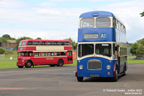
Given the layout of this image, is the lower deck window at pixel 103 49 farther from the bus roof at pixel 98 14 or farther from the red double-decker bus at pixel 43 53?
the red double-decker bus at pixel 43 53

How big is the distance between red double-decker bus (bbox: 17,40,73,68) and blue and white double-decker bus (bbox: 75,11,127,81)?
21.5 m

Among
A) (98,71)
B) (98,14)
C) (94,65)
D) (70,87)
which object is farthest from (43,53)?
(70,87)

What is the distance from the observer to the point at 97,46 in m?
16.6

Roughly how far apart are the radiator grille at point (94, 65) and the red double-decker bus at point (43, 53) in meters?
21.8

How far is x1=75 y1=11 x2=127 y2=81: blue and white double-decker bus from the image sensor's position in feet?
54.0

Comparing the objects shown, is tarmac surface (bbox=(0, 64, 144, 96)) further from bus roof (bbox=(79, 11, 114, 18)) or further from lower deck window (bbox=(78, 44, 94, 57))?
bus roof (bbox=(79, 11, 114, 18))

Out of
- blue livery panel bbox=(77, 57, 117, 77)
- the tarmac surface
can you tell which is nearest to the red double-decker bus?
the tarmac surface

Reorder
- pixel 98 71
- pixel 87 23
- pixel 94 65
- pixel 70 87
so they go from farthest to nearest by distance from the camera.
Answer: pixel 87 23 < pixel 94 65 < pixel 98 71 < pixel 70 87

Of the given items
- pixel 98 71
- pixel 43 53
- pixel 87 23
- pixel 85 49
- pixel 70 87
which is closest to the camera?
pixel 70 87

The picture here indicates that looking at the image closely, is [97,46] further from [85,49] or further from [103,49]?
[85,49]

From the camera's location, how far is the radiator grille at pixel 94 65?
16.5 meters

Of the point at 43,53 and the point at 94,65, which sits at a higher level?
the point at 43,53

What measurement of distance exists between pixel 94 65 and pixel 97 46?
110 cm

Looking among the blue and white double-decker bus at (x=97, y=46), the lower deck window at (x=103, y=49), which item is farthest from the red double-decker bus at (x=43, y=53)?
the lower deck window at (x=103, y=49)
